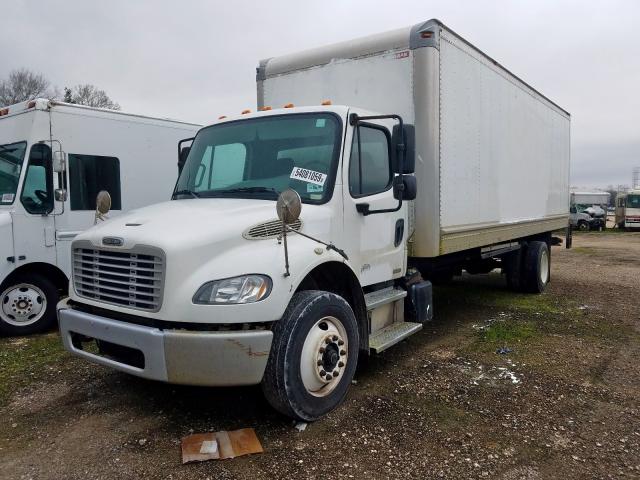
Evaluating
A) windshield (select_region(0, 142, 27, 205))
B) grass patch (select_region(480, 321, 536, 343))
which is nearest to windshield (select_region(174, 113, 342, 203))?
windshield (select_region(0, 142, 27, 205))

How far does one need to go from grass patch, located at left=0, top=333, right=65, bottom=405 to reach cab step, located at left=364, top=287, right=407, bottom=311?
3.30 m

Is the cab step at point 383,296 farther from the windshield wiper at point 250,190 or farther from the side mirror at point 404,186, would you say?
the windshield wiper at point 250,190

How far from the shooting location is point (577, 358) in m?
5.71

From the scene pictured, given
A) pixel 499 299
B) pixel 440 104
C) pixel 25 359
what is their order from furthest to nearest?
1. pixel 499 299
2. pixel 25 359
3. pixel 440 104

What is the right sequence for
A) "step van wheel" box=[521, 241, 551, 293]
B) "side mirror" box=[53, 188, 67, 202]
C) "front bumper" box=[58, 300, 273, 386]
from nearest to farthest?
1. "front bumper" box=[58, 300, 273, 386]
2. "side mirror" box=[53, 188, 67, 202]
3. "step van wheel" box=[521, 241, 551, 293]

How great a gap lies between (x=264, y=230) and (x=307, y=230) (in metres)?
0.40

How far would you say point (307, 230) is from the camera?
4.12m

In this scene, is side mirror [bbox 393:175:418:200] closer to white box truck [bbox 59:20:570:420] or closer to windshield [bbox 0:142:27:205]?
white box truck [bbox 59:20:570:420]

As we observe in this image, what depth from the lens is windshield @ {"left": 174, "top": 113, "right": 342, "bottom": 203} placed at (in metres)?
4.43

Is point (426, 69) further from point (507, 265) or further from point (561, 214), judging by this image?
point (561, 214)

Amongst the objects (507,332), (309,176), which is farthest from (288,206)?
(507,332)

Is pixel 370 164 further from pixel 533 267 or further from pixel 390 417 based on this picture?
pixel 533 267

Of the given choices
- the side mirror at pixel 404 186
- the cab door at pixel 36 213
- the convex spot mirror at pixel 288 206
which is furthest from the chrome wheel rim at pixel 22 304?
the side mirror at pixel 404 186

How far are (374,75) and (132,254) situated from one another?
10.8 feet
